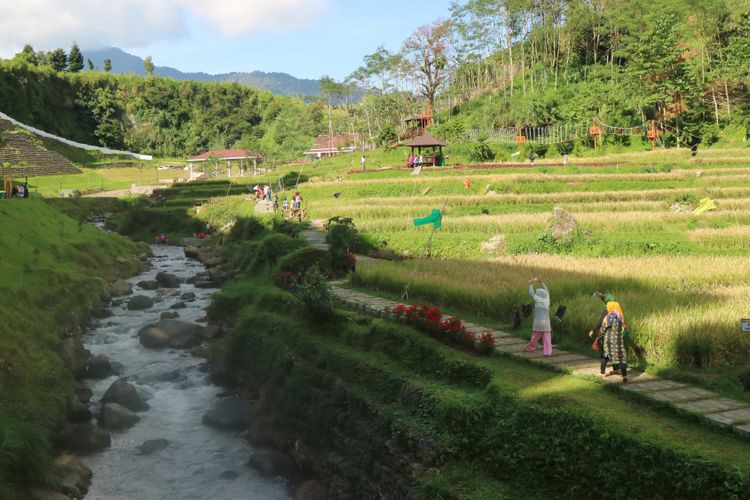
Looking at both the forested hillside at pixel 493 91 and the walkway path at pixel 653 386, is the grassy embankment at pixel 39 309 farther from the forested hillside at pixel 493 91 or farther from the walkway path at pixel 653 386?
the forested hillside at pixel 493 91

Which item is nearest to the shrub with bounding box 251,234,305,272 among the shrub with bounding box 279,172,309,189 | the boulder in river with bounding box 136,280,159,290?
the boulder in river with bounding box 136,280,159,290

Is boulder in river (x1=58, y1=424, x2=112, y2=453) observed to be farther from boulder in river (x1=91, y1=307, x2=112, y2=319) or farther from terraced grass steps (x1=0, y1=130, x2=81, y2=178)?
terraced grass steps (x1=0, y1=130, x2=81, y2=178)

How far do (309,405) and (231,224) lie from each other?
28.0m

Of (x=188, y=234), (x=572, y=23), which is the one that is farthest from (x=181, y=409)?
(x=572, y=23)

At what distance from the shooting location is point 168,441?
16547 mm

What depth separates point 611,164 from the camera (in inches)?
1777

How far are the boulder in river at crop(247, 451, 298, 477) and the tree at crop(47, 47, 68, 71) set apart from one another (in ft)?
400

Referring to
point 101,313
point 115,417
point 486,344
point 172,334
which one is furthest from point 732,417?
point 101,313

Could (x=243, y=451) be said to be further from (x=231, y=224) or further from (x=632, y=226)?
(x=231, y=224)

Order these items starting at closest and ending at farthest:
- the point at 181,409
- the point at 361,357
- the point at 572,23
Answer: the point at 361,357, the point at 181,409, the point at 572,23

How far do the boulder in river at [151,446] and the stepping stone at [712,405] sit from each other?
40.0 feet

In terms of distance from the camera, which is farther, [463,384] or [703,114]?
[703,114]

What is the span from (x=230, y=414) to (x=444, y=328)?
6.87 metres

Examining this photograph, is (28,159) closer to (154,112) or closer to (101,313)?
(154,112)
